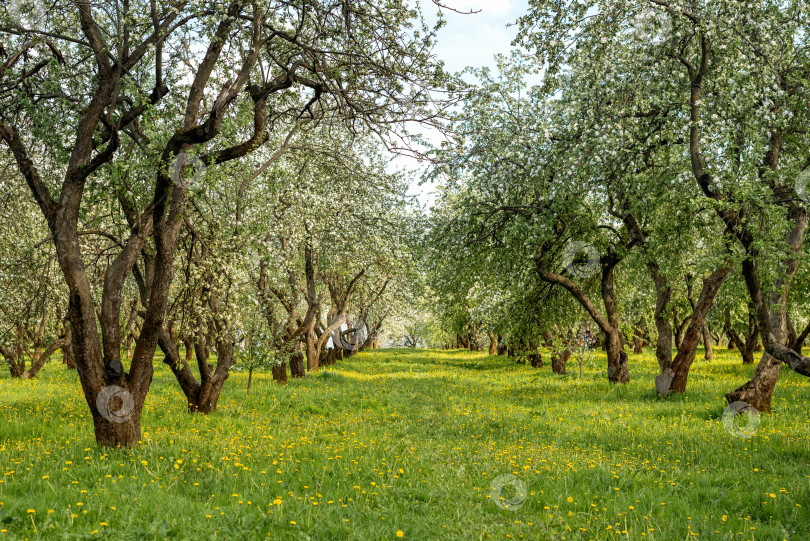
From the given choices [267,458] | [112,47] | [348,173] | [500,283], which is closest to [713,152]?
[500,283]

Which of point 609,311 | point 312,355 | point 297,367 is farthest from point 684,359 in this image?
point 312,355

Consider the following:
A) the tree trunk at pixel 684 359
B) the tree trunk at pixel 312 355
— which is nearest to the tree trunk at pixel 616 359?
the tree trunk at pixel 684 359

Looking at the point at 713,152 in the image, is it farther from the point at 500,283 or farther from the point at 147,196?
the point at 147,196

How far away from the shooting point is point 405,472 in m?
8.85

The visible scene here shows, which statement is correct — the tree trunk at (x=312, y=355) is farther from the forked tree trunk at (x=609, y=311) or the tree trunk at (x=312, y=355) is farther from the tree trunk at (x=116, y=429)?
the tree trunk at (x=116, y=429)

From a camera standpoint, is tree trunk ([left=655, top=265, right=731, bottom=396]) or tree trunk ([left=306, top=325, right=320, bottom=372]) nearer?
tree trunk ([left=655, top=265, right=731, bottom=396])

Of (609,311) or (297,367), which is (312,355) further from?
(609,311)

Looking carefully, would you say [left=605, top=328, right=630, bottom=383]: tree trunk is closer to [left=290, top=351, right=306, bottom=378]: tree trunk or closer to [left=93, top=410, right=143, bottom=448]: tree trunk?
[left=290, top=351, right=306, bottom=378]: tree trunk

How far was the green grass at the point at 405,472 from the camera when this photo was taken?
662cm

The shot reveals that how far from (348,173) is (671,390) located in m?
12.0

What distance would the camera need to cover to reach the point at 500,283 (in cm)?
1914

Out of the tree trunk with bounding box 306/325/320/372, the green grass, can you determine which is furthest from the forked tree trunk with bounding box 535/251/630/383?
the tree trunk with bounding box 306/325/320/372

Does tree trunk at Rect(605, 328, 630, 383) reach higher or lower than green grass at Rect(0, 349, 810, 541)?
higher

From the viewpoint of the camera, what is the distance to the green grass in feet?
21.7
